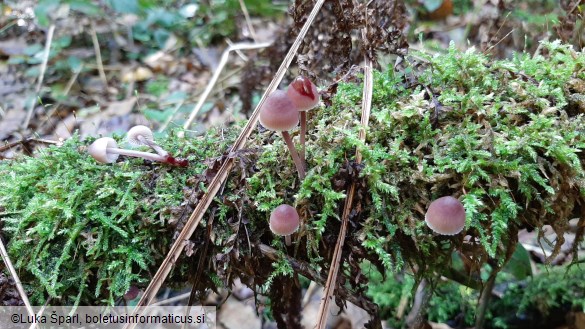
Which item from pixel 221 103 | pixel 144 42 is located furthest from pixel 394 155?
pixel 144 42

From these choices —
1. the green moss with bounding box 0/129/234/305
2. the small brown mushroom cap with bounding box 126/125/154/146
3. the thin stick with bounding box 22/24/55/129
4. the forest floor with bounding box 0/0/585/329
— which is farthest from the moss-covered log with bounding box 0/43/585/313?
the thin stick with bounding box 22/24/55/129

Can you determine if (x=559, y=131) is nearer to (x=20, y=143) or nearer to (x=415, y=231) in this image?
(x=415, y=231)

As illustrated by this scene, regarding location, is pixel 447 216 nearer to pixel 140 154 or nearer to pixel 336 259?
pixel 336 259

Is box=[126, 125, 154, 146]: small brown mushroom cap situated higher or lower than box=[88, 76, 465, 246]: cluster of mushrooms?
lower

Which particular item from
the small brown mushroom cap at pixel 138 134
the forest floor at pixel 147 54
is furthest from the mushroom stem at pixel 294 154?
the forest floor at pixel 147 54

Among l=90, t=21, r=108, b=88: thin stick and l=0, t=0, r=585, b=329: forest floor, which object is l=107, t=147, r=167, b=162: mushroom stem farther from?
l=90, t=21, r=108, b=88: thin stick

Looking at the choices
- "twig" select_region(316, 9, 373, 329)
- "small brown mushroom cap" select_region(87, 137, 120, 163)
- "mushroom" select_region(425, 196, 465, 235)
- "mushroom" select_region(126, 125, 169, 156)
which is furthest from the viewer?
"mushroom" select_region(126, 125, 169, 156)

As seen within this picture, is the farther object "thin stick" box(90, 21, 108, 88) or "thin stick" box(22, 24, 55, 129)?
"thin stick" box(90, 21, 108, 88)
